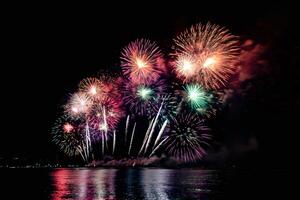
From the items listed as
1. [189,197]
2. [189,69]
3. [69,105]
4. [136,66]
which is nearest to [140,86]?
[136,66]

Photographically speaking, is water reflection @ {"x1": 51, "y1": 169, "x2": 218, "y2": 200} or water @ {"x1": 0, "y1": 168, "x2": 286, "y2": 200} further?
water @ {"x1": 0, "y1": 168, "x2": 286, "y2": 200}

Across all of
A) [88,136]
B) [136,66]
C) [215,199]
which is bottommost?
[215,199]

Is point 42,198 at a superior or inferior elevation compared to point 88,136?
inferior

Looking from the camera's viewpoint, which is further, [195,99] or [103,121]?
[103,121]

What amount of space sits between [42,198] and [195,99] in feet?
90.6

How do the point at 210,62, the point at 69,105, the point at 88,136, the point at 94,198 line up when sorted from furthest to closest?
the point at 88,136
the point at 69,105
the point at 210,62
the point at 94,198

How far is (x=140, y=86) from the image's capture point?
5644cm

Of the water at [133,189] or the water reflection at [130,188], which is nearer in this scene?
the water reflection at [130,188]

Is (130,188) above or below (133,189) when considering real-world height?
above

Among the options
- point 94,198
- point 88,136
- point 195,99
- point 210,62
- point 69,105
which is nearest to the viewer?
point 94,198

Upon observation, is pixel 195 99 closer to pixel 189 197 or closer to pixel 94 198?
pixel 189 197

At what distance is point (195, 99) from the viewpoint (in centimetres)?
5509

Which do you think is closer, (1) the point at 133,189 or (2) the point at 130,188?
(1) the point at 133,189

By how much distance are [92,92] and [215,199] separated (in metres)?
29.7
